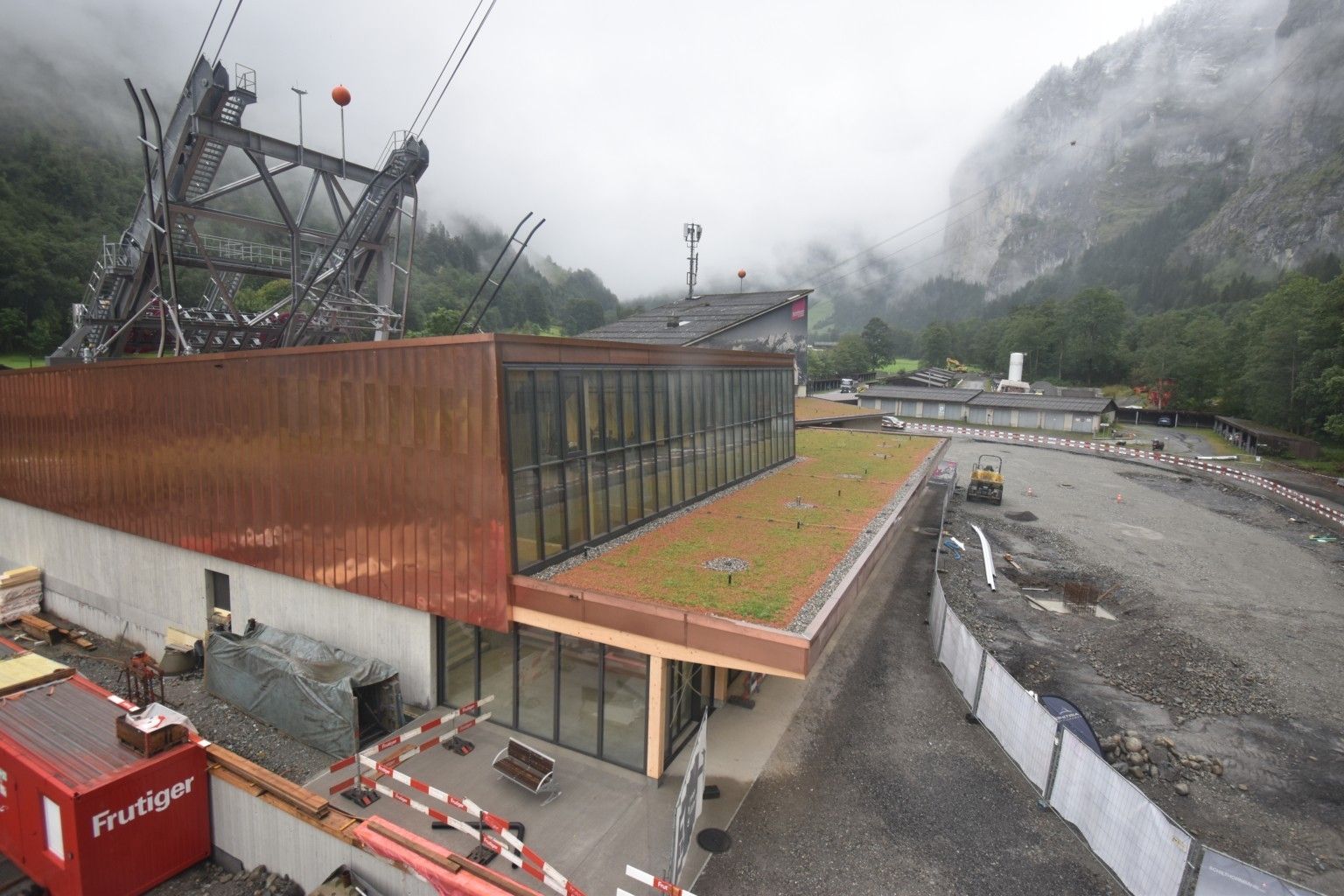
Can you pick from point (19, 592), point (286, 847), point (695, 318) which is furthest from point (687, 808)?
point (695, 318)

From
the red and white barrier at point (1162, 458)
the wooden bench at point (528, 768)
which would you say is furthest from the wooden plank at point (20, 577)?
the red and white barrier at point (1162, 458)

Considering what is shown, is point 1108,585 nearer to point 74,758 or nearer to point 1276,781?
point 1276,781

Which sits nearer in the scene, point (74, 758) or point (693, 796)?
point (693, 796)

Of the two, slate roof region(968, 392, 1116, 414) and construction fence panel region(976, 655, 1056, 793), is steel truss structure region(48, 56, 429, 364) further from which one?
slate roof region(968, 392, 1116, 414)

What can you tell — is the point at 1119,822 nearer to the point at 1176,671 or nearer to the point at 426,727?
the point at 1176,671

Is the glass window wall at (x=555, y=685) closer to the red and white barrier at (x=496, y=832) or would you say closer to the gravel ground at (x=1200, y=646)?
the red and white barrier at (x=496, y=832)

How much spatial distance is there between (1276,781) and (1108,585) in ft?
40.4

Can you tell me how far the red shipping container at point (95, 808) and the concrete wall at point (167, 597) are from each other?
14.6ft

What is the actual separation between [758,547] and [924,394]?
7006 cm

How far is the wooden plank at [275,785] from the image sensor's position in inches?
398

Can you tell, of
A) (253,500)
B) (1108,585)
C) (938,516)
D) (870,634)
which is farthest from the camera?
(938,516)

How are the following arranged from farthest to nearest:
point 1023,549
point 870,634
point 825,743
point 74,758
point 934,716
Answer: point 1023,549 < point 870,634 < point 934,716 < point 825,743 < point 74,758

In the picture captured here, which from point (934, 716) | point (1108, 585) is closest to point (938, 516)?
point (1108, 585)

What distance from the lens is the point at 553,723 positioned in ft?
44.5
